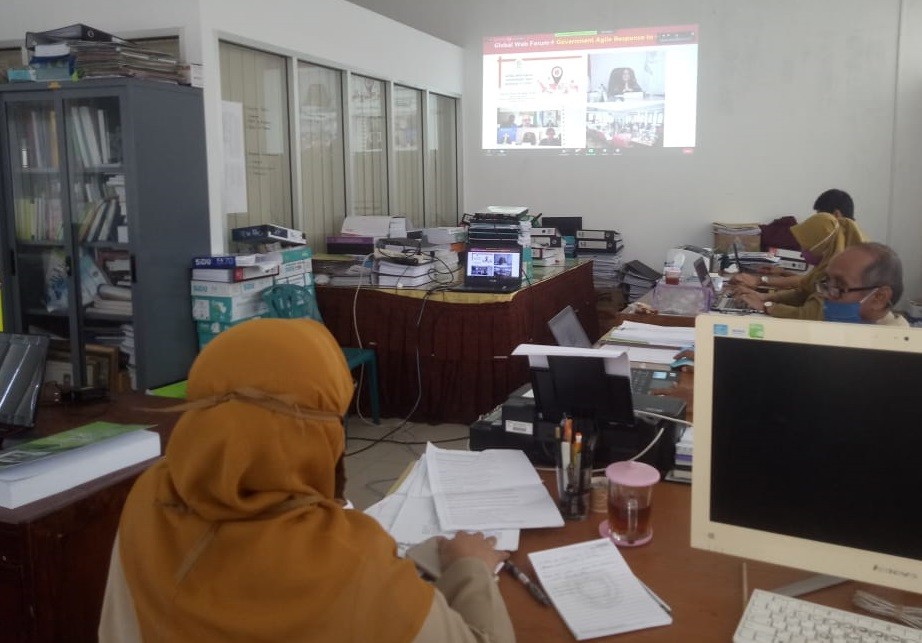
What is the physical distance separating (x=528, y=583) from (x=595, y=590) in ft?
0.36

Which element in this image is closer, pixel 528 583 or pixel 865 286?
pixel 528 583

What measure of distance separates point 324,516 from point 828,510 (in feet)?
2.33

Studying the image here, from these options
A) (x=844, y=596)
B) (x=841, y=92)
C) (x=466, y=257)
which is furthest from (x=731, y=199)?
(x=844, y=596)

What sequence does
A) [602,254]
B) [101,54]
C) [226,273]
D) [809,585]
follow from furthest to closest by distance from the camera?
[602,254], [226,273], [101,54], [809,585]

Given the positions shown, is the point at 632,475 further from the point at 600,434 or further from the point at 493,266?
the point at 493,266

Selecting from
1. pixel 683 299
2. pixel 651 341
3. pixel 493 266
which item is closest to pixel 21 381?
pixel 651 341

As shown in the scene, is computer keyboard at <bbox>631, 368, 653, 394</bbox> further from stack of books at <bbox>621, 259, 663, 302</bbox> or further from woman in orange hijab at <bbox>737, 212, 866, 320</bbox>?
stack of books at <bbox>621, 259, 663, 302</bbox>

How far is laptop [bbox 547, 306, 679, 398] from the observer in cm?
245

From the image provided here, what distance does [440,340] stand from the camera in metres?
4.38

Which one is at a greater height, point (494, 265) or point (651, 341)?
point (494, 265)

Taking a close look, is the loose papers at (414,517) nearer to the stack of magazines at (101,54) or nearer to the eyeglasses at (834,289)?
the eyeglasses at (834,289)

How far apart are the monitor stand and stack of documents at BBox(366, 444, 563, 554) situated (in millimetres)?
419

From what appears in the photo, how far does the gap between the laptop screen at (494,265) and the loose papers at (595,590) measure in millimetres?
3069

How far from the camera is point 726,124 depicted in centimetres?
634
